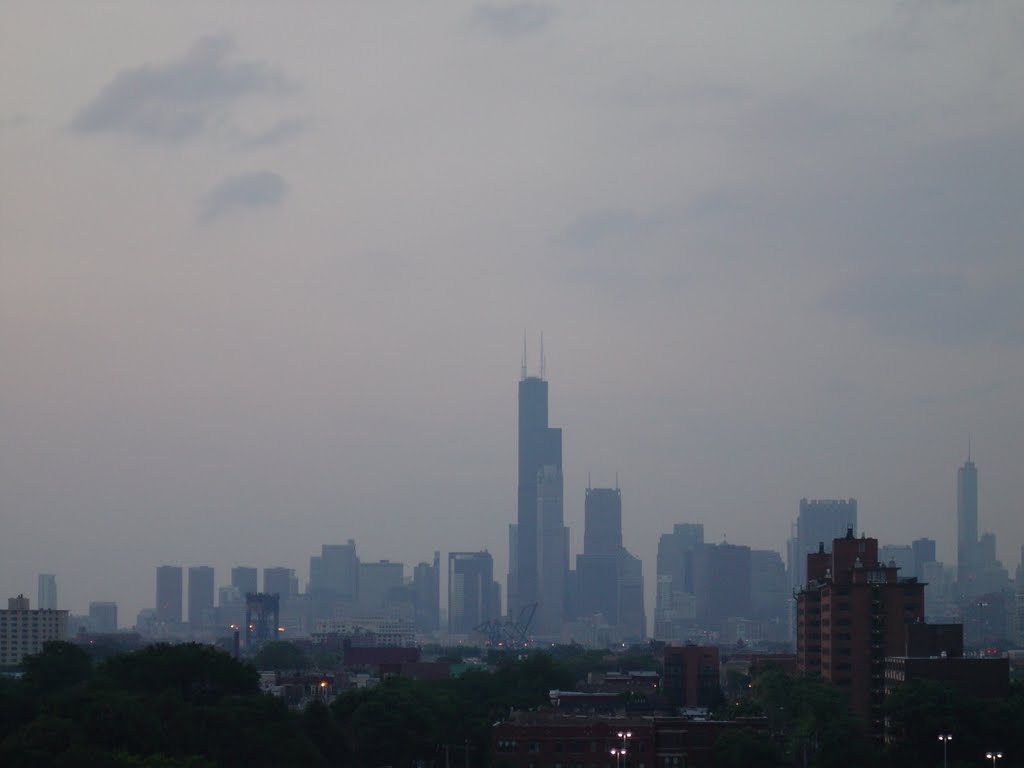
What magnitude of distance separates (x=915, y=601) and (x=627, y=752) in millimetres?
27324

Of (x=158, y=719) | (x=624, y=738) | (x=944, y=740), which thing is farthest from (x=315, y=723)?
(x=944, y=740)

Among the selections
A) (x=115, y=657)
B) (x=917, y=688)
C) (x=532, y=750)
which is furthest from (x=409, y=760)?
(x=917, y=688)

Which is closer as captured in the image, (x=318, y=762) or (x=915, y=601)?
(x=318, y=762)

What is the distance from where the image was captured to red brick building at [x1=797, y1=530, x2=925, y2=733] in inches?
4272

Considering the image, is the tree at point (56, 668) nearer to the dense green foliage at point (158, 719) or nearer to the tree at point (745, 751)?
the dense green foliage at point (158, 719)

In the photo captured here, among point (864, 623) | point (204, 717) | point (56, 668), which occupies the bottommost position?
point (204, 717)

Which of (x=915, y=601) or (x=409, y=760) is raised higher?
(x=915, y=601)

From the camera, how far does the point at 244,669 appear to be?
93.2 m

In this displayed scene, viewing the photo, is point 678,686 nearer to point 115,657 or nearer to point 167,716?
point 115,657

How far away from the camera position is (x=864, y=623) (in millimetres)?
110438

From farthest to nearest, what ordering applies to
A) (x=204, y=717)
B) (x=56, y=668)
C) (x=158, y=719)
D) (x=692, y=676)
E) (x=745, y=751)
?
(x=692, y=676) → (x=56, y=668) → (x=745, y=751) → (x=204, y=717) → (x=158, y=719)

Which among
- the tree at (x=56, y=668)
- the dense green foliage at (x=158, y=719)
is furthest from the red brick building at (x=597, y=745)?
the tree at (x=56, y=668)

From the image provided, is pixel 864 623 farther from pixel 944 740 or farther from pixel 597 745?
pixel 597 745

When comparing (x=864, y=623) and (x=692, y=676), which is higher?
(x=864, y=623)
